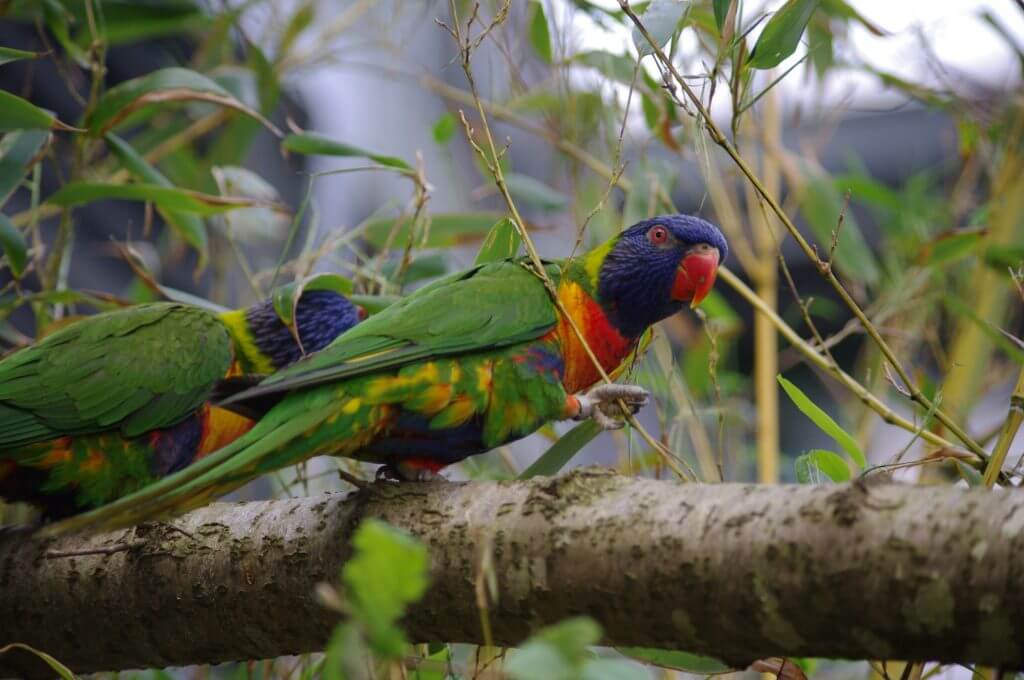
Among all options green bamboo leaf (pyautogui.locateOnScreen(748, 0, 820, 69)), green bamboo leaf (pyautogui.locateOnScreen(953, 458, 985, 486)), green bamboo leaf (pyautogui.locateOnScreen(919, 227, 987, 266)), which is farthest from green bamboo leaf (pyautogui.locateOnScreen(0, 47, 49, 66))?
green bamboo leaf (pyautogui.locateOnScreen(919, 227, 987, 266))

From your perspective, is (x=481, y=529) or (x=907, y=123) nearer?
(x=481, y=529)

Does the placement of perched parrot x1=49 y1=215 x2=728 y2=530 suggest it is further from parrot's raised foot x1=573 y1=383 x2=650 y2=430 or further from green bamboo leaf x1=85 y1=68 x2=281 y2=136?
green bamboo leaf x1=85 y1=68 x2=281 y2=136

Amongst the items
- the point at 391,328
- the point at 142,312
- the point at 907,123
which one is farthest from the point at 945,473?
the point at 907,123

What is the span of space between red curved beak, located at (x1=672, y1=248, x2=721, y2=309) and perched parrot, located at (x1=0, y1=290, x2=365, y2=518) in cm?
120

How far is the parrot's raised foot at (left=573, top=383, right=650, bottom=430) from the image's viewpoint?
1874 millimetres

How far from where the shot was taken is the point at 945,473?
2.48 metres

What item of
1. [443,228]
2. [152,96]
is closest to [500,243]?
[443,228]

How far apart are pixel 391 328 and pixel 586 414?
433 millimetres

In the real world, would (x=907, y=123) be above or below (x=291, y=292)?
above

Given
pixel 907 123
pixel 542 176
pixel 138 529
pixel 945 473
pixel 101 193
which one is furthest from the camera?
pixel 542 176

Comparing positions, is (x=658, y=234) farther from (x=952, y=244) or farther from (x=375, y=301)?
(x=952, y=244)

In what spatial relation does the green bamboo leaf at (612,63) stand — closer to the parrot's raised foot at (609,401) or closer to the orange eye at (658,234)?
the orange eye at (658,234)

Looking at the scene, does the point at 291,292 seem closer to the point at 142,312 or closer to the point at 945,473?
the point at 142,312

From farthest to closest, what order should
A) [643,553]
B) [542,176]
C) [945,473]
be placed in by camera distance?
[542,176] < [945,473] < [643,553]
